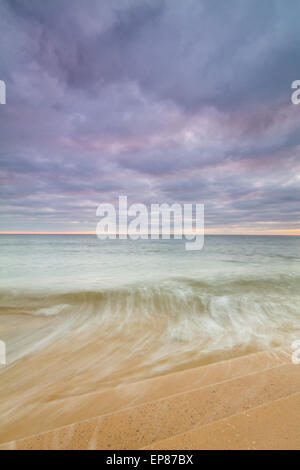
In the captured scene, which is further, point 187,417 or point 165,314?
point 165,314

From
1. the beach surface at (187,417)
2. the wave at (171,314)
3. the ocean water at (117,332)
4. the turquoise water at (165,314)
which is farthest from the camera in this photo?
the wave at (171,314)

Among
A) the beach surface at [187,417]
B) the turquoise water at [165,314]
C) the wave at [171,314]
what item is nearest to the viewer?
the beach surface at [187,417]

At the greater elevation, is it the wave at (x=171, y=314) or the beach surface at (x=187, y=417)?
the beach surface at (x=187, y=417)

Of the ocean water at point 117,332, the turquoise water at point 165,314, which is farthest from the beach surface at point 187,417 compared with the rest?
the turquoise water at point 165,314

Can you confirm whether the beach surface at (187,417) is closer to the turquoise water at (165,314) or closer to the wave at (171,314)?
the turquoise water at (165,314)

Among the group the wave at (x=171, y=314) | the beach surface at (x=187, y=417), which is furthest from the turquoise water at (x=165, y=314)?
the beach surface at (x=187, y=417)

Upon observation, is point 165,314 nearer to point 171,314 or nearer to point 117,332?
point 171,314

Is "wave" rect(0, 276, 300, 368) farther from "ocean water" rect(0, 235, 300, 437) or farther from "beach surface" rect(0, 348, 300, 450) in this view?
"beach surface" rect(0, 348, 300, 450)

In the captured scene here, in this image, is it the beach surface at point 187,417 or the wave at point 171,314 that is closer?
the beach surface at point 187,417

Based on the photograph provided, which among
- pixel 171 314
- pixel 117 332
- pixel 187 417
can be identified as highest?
pixel 187 417

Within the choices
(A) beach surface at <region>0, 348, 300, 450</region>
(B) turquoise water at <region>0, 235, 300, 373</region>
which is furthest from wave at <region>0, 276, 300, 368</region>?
(A) beach surface at <region>0, 348, 300, 450</region>

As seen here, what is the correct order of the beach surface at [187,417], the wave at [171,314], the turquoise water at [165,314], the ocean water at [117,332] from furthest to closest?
the wave at [171,314]
the turquoise water at [165,314]
the ocean water at [117,332]
the beach surface at [187,417]

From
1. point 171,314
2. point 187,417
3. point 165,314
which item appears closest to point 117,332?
point 165,314

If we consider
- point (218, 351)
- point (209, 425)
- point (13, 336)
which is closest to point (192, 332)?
point (218, 351)
